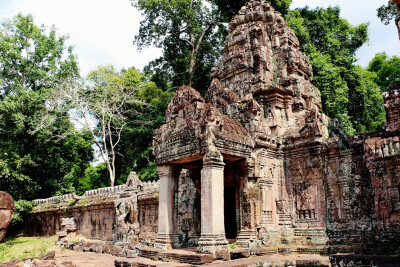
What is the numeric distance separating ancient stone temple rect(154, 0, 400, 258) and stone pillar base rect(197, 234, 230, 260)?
Answer: 0.02 m

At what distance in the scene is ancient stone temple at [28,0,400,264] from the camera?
8250 millimetres

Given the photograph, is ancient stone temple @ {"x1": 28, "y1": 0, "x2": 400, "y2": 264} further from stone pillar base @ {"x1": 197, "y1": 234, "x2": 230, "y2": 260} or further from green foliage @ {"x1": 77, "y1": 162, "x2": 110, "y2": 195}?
green foliage @ {"x1": 77, "y1": 162, "x2": 110, "y2": 195}

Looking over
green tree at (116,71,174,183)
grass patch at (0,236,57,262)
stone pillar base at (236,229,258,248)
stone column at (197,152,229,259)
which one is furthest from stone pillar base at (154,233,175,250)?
green tree at (116,71,174,183)

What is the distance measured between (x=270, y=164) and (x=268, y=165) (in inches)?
4.3

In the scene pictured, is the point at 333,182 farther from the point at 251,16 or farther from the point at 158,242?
the point at 251,16

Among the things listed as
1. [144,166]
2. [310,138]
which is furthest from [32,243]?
[310,138]

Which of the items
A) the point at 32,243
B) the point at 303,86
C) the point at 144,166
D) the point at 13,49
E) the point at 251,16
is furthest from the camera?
the point at 144,166

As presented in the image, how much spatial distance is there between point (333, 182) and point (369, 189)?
3.15 ft

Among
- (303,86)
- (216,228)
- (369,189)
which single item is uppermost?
(303,86)

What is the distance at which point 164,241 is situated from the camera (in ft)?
31.3

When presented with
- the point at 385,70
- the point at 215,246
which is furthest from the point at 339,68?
the point at 215,246

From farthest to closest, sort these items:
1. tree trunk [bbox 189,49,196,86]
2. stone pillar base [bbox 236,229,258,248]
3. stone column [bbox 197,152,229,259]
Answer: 1. tree trunk [bbox 189,49,196,86]
2. stone pillar base [bbox 236,229,258,248]
3. stone column [bbox 197,152,229,259]

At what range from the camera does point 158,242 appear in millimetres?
9672

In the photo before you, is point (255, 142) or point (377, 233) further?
point (255, 142)
